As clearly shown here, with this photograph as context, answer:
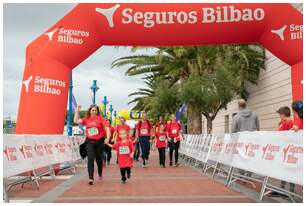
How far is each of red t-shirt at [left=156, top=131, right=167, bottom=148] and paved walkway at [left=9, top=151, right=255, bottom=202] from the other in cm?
476

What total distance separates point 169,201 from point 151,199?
366 millimetres

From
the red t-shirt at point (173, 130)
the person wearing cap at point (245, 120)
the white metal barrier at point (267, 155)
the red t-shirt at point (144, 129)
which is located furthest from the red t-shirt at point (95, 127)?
the red t-shirt at point (144, 129)

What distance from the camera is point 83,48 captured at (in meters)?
12.7

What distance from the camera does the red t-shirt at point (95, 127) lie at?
988 centimetres

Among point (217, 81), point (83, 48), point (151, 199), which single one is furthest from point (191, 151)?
point (151, 199)

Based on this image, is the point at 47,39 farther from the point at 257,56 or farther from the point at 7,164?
the point at 257,56

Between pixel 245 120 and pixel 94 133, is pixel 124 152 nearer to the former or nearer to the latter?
pixel 94 133

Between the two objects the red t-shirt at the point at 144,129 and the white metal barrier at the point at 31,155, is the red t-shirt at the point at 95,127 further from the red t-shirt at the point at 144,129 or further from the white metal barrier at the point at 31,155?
the red t-shirt at the point at 144,129

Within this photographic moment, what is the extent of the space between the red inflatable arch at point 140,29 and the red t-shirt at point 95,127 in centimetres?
244

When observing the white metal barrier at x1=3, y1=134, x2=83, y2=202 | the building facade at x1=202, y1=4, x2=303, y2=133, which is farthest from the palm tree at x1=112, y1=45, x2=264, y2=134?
the white metal barrier at x1=3, y1=134, x2=83, y2=202

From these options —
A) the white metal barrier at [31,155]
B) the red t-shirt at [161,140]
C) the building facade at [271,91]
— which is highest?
the building facade at [271,91]

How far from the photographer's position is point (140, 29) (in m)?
12.6

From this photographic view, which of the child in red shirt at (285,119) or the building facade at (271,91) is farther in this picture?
the building facade at (271,91)

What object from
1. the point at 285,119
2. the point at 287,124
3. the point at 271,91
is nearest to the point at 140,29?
the point at 285,119
